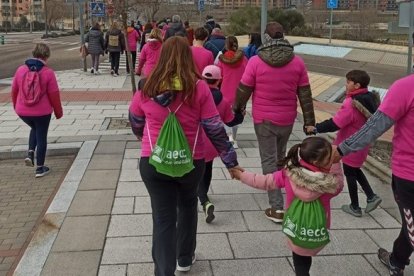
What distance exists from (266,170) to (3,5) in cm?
12240

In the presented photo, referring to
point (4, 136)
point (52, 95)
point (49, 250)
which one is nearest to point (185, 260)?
point (49, 250)

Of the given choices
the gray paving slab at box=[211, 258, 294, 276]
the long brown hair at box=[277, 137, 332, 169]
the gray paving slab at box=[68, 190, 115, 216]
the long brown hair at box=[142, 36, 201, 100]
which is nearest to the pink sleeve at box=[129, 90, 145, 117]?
the long brown hair at box=[142, 36, 201, 100]

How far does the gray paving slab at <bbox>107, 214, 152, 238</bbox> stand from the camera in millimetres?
4285

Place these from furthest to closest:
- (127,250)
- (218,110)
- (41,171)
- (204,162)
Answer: (41,171), (218,110), (127,250), (204,162)

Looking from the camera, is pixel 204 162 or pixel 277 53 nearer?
pixel 204 162

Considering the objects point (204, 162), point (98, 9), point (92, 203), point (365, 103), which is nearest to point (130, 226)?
point (92, 203)

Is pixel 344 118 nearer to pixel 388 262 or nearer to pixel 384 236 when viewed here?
pixel 384 236

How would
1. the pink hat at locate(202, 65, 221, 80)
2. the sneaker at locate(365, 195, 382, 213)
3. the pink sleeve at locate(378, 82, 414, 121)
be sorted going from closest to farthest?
the pink sleeve at locate(378, 82, 414, 121)
the pink hat at locate(202, 65, 221, 80)
the sneaker at locate(365, 195, 382, 213)

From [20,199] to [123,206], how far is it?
138 cm

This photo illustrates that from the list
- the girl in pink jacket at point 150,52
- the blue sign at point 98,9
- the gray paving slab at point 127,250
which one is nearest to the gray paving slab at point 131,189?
the gray paving slab at point 127,250

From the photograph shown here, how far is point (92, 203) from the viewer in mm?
4977

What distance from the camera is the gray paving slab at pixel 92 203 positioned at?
4746 millimetres

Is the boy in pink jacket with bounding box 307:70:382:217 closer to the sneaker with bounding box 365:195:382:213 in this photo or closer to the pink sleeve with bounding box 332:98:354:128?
the pink sleeve with bounding box 332:98:354:128

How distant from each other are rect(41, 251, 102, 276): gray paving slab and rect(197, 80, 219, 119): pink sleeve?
1.49 meters
